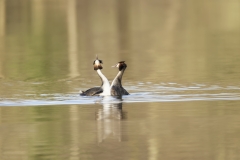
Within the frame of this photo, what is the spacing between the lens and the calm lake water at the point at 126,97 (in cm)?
1249

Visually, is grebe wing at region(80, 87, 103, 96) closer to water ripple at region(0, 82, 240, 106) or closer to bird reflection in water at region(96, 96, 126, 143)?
water ripple at region(0, 82, 240, 106)

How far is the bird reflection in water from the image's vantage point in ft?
43.8

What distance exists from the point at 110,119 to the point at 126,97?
3.12 metres

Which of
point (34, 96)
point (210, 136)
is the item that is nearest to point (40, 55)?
point (34, 96)

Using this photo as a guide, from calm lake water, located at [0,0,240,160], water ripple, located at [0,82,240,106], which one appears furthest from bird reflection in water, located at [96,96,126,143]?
water ripple, located at [0,82,240,106]

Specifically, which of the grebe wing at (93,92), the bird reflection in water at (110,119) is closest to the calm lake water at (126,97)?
the bird reflection in water at (110,119)

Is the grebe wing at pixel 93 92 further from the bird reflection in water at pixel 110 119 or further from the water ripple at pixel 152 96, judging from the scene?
the bird reflection in water at pixel 110 119

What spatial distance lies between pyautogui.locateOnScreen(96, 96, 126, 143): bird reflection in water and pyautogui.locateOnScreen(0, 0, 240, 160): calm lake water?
0.05 ft

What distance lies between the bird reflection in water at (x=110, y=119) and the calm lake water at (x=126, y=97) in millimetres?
15

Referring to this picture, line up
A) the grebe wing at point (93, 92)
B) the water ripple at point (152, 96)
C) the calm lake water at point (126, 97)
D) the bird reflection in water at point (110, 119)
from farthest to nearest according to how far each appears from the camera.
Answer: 1. the grebe wing at point (93, 92)
2. the water ripple at point (152, 96)
3. the bird reflection in water at point (110, 119)
4. the calm lake water at point (126, 97)

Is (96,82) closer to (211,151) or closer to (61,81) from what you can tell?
(61,81)

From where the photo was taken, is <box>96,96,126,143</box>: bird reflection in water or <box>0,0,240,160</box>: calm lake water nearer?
<box>0,0,240,160</box>: calm lake water

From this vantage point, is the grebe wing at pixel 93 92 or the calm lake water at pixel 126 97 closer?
the calm lake water at pixel 126 97

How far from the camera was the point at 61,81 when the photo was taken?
69.2 feet
